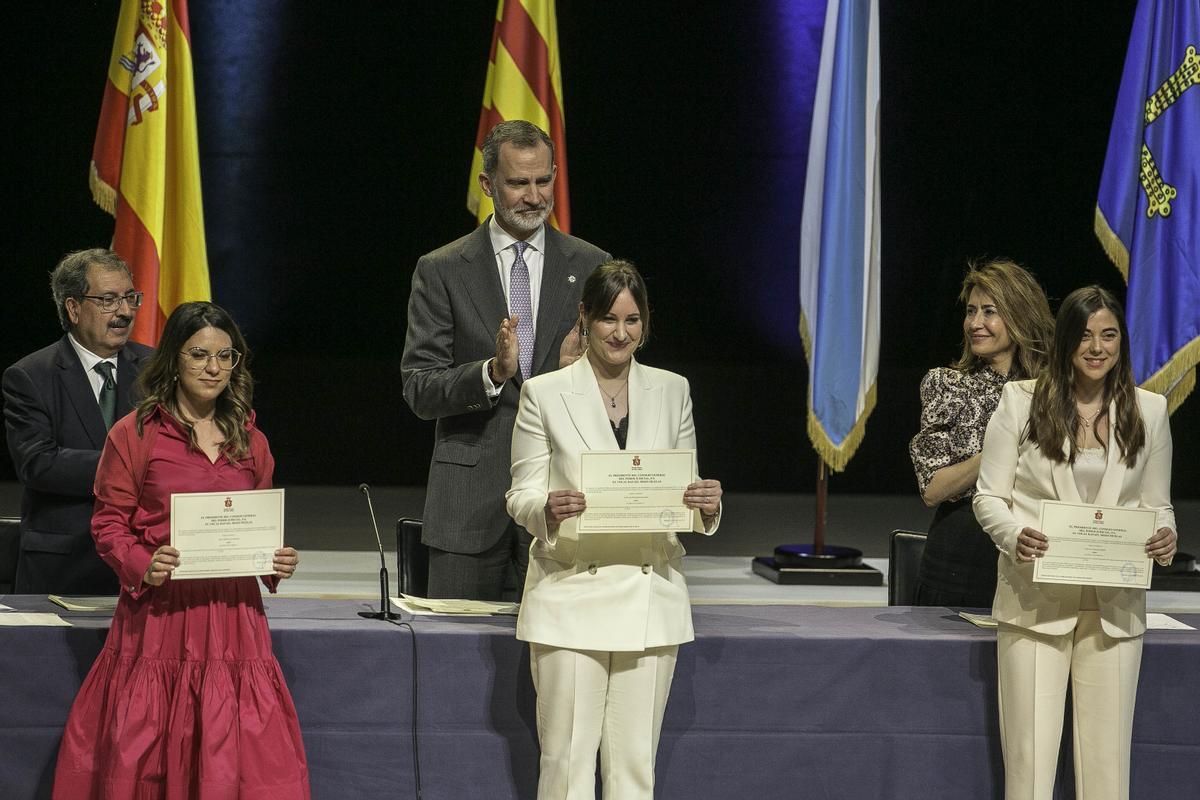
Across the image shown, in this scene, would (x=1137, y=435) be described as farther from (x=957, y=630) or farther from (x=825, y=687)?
(x=825, y=687)

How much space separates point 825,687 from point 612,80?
6.05 metres

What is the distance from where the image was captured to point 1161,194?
5.66 meters

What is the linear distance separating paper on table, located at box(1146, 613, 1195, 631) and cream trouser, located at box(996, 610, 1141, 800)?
16.5 inches

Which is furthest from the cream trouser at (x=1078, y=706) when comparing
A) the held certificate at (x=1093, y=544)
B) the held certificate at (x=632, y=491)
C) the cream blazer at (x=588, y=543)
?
the held certificate at (x=632, y=491)

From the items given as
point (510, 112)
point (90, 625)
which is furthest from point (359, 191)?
point (90, 625)

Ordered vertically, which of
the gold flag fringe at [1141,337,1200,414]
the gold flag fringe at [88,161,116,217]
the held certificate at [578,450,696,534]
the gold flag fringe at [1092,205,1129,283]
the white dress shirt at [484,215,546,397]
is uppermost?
the gold flag fringe at [88,161,116,217]

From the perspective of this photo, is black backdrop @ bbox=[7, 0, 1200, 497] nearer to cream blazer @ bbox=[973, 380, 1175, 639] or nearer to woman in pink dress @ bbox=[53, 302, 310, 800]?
cream blazer @ bbox=[973, 380, 1175, 639]

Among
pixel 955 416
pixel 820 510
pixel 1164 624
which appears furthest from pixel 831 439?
pixel 1164 624

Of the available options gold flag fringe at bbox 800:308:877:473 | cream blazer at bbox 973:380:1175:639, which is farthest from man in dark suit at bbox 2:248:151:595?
gold flag fringe at bbox 800:308:877:473

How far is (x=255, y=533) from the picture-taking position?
2906mm

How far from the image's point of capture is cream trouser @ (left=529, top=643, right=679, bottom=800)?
301cm

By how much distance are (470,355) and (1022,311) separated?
150 cm

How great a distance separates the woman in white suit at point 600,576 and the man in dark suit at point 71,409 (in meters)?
1.43

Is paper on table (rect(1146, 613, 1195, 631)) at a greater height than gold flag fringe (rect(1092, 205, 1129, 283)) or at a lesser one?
lesser
